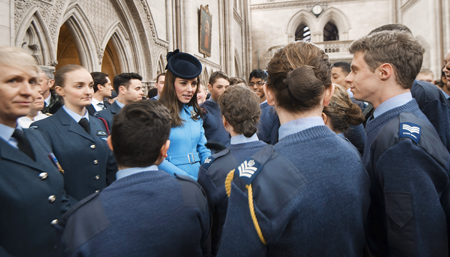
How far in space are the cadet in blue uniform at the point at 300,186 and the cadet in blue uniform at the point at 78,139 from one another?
137cm

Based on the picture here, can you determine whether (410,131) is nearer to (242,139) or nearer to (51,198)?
(242,139)

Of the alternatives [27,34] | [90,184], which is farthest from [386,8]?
[90,184]

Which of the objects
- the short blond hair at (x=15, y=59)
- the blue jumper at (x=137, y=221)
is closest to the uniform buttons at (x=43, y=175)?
the blue jumper at (x=137, y=221)

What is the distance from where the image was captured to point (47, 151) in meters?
1.43

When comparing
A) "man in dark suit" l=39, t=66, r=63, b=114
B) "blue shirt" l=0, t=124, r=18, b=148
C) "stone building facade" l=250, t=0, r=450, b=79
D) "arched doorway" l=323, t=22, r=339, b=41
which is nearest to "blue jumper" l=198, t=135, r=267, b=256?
"blue shirt" l=0, t=124, r=18, b=148

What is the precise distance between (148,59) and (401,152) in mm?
7389

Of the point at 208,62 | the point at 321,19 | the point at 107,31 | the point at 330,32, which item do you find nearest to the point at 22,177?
the point at 107,31

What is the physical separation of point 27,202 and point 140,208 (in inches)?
20.6

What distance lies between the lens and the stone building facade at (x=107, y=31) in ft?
13.8

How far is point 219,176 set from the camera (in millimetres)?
1593

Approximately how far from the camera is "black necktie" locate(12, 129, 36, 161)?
4.22 ft

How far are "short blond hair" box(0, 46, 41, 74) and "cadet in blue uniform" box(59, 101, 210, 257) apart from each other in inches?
19.5

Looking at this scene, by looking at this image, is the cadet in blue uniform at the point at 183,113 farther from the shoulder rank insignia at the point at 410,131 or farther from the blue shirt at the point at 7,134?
the shoulder rank insignia at the point at 410,131

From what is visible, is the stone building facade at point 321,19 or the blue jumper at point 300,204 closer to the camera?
the blue jumper at point 300,204
